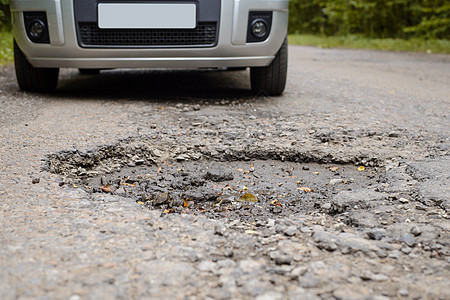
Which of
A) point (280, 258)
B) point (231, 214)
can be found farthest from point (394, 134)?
point (280, 258)

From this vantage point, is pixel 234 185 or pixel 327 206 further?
pixel 234 185

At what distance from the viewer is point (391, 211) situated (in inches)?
68.9

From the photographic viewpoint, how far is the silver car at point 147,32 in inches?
130

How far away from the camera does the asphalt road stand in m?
1.25

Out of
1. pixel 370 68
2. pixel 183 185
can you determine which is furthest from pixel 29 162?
pixel 370 68

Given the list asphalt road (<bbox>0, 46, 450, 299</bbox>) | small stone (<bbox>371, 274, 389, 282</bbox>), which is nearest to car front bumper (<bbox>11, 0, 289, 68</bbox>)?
asphalt road (<bbox>0, 46, 450, 299</bbox>)

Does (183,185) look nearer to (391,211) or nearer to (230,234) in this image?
(230,234)

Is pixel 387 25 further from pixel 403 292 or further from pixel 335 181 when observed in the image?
pixel 403 292

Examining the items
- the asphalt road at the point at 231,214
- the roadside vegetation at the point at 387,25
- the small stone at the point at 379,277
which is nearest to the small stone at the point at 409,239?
the asphalt road at the point at 231,214

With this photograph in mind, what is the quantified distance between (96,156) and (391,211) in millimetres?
1512

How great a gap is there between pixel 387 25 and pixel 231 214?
15.2 m

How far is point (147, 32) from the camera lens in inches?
134

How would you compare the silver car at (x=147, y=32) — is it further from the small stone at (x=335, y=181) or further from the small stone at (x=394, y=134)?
the small stone at (x=335, y=181)

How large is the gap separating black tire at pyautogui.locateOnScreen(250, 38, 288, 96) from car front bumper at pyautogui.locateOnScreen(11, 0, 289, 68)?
24 cm
